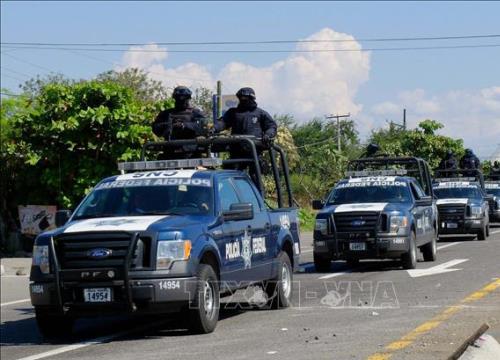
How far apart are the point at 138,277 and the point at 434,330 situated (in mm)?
3062

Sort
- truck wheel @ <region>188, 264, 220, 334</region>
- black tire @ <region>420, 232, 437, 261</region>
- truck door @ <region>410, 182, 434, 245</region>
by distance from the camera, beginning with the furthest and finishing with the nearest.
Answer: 1. black tire @ <region>420, 232, 437, 261</region>
2. truck door @ <region>410, 182, 434, 245</region>
3. truck wheel @ <region>188, 264, 220, 334</region>

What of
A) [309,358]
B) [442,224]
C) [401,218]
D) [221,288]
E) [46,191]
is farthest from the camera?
[442,224]

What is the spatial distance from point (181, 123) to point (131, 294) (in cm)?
452

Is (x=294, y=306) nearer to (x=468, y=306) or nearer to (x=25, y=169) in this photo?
(x=468, y=306)

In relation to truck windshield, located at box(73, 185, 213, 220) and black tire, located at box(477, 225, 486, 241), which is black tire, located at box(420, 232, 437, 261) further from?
truck windshield, located at box(73, 185, 213, 220)

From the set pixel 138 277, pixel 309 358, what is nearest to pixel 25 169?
pixel 138 277

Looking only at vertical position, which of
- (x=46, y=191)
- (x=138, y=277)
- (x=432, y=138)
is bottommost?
(x=138, y=277)

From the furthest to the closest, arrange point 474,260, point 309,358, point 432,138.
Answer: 1. point 432,138
2. point 474,260
3. point 309,358

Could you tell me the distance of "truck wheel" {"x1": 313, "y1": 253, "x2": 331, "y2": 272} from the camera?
18.2 m

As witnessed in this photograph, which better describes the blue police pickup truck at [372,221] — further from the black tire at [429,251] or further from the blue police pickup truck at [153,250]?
the blue police pickup truck at [153,250]

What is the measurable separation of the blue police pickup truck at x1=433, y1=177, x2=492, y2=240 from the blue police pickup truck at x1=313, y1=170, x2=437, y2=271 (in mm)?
8221

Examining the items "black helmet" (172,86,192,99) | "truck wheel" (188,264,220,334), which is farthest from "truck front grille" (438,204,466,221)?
"truck wheel" (188,264,220,334)

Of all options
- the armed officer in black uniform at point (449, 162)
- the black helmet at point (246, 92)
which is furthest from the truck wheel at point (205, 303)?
the armed officer in black uniform at point (449, 162)

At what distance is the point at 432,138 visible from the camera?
1399 inches
